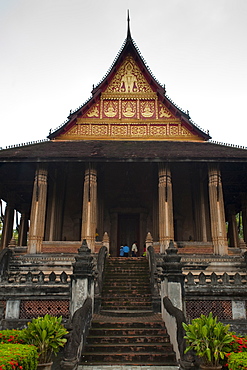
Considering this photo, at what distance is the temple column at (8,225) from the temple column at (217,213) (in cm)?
1213

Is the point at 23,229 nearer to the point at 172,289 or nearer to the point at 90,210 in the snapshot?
the point at 90,210

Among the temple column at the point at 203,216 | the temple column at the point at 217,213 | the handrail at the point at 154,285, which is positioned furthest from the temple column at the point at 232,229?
the handrail at the point at 154,285

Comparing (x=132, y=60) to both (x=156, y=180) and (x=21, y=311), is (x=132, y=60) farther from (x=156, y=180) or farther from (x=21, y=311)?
(x=21, y=311)

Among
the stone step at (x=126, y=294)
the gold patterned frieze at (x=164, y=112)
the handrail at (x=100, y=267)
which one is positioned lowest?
the stone step at (x=126, y=294)

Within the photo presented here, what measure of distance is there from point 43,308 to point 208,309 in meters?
4.24

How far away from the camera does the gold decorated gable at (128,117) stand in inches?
746

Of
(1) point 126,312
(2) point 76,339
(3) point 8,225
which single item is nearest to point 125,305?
(1) point 126,312

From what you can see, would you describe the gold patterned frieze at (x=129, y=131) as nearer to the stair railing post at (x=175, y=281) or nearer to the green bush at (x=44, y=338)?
the stair railing post at (x=175, y=281)

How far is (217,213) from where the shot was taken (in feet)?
48.4

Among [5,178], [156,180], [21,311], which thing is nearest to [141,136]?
[156,180]

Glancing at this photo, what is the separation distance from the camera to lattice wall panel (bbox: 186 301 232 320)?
8562 mm

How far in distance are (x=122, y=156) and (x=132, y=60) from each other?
8631 mm

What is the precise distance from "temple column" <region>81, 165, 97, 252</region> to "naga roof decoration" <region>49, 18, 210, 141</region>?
4.15 m

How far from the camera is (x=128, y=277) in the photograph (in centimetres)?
1185
